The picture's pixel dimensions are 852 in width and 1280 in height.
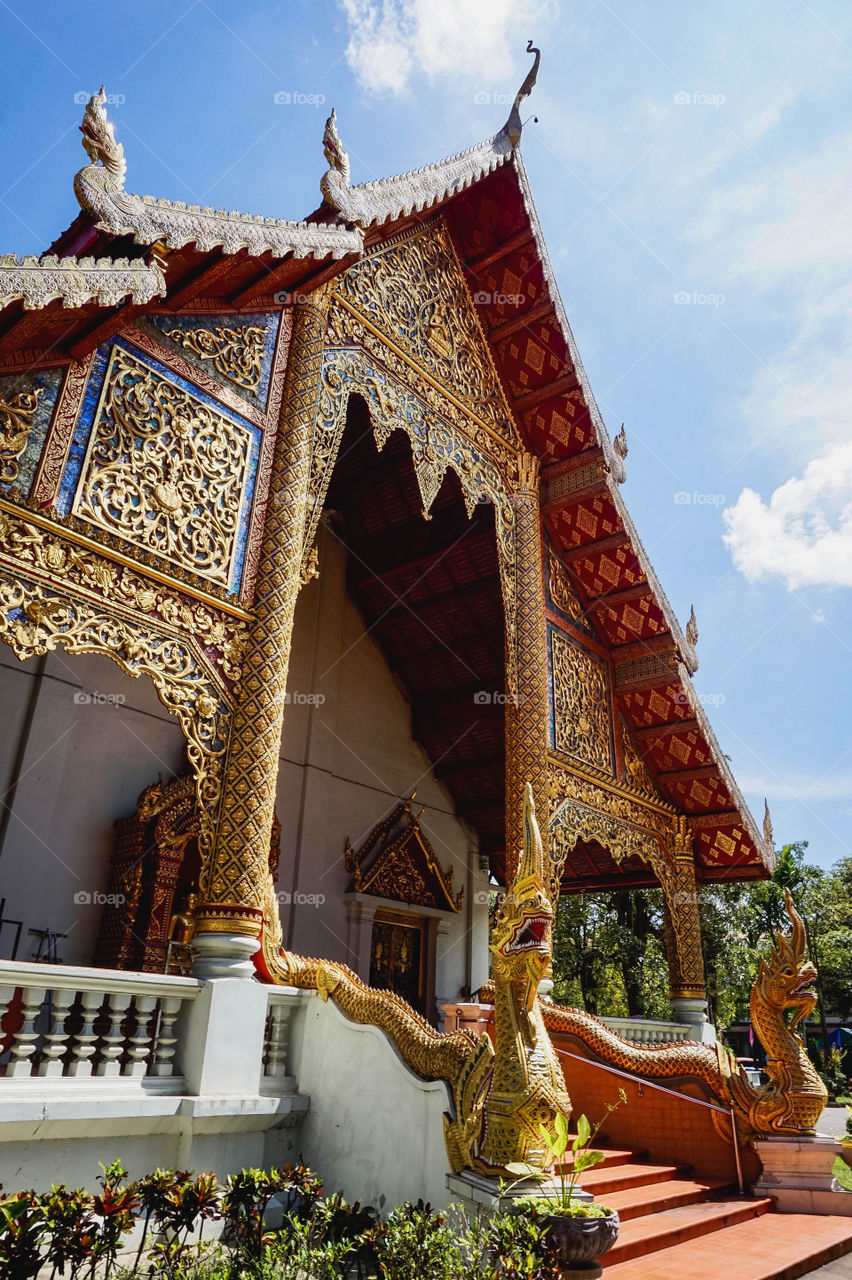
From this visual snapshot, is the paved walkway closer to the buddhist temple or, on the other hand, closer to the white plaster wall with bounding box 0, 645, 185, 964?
the buddhist temple

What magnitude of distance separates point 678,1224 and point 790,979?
7.12 ft

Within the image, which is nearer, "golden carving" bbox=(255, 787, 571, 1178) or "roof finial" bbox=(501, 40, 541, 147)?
"golden carving" bbox=(255, 787, 571, 1178)

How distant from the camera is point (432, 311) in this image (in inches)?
305

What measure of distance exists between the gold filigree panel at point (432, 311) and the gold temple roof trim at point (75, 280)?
2687 millimetres

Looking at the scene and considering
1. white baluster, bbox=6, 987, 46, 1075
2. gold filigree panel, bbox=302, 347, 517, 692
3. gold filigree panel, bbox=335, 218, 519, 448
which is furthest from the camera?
gold filigree panel, bbox=335, 218, 519, 448

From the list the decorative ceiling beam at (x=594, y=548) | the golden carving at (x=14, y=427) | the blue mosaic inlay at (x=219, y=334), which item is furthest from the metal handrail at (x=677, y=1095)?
the golden carving at (x=14, y=427)

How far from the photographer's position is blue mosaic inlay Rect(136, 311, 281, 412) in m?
4.83

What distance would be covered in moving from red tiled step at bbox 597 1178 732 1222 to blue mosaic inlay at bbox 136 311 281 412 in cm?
484

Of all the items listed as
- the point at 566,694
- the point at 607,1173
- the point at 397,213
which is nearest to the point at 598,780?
the point at 566,694

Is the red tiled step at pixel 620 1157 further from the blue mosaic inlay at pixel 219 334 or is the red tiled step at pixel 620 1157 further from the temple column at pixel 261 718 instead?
the blue mosaic inlay at pixel 219 334

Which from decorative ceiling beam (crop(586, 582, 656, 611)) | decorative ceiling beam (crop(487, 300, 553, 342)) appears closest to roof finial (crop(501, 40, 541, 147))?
decorative ceiling beam (crop(487, 300, 553, 342))

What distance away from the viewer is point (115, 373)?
446 centimetres

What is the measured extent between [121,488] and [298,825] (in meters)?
5.14

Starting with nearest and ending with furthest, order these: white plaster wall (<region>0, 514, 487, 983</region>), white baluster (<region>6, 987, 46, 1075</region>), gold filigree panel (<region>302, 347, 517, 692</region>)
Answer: white baluster (<region>6, 987, 46, 1075</region>)
gold filigree panel (<region>302, 347, 517, 692</region>)
white plaster wall (<region>0, 514, 487, 983</region>)
